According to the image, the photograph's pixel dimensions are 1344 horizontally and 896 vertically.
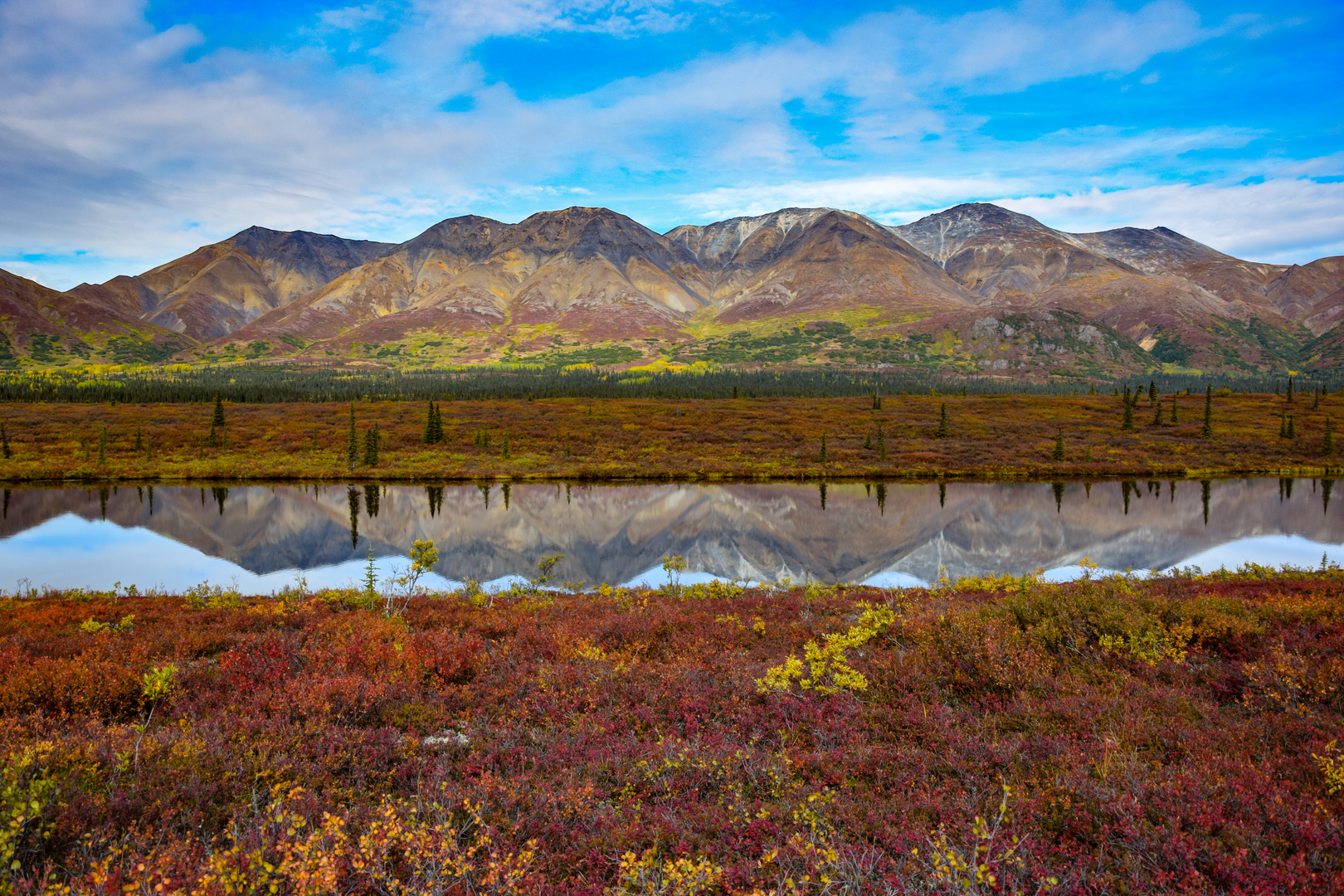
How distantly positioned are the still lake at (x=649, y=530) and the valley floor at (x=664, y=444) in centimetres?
694

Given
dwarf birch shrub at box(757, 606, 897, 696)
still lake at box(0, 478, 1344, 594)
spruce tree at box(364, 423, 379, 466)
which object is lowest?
still lake at box(0, 478, 1344, 594)

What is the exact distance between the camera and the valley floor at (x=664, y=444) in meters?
64.1

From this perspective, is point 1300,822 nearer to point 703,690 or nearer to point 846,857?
point 846,857

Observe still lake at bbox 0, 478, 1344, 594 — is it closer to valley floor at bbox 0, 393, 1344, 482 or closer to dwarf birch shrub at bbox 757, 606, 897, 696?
valley floor at bbox 0, 393, 1344, 482

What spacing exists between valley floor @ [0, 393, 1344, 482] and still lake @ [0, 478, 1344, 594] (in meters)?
6.94

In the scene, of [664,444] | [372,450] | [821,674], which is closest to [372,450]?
[372,450]

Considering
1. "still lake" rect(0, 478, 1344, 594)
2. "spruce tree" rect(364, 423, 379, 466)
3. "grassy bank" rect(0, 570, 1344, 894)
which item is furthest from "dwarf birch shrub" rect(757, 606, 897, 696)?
"spruce tree" rect(364, 423, 379, 466)

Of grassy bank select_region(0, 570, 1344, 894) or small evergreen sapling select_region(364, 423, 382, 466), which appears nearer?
grassy bank select_region(0, 570, 1344, 894)

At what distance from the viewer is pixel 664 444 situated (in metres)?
77.6

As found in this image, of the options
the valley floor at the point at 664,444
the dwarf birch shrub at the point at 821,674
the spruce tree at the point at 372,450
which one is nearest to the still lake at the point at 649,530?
the valley floor at the point at 664,444

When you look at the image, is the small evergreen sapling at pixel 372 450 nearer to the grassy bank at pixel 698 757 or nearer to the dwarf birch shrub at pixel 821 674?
the grassy bank at pixel 698 757

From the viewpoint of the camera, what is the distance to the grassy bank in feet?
18.8

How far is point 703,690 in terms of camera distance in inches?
402

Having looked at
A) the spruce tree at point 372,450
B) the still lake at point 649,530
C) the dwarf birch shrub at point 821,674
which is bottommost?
the still lake at point 649,530
